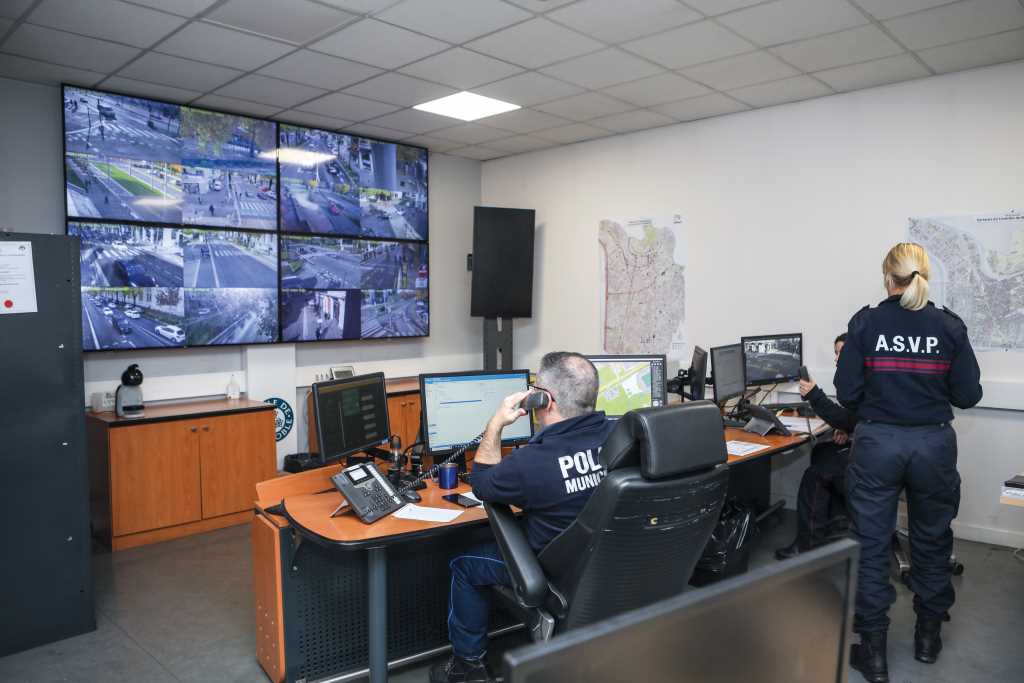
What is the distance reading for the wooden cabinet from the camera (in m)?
4.26

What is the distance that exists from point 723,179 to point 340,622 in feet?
13.6

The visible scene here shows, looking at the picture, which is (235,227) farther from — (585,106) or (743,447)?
(743,447)

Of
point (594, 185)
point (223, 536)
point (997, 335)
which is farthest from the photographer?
point (594, 185)

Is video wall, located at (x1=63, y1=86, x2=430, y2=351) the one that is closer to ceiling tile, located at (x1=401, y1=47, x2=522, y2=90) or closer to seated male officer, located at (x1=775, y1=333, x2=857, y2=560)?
ceiling tile, located at (x1=401, y1=47, x2=522, y2=90)

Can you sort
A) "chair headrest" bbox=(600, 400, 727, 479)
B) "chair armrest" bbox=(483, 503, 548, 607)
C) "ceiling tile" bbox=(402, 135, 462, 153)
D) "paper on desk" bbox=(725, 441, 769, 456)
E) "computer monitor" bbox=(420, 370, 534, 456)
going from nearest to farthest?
"chair headrest" bbox=(600, 400, 727, 479)
"chair armrest" bbox=(483, 503, 548, 607)
"computer monitor" bbox=(420, 370, 534, 456)
"paper on desk" bbox=(725, 441, 769, 456)
"ceiling tile" bbox=(402, 135, 462, 153)

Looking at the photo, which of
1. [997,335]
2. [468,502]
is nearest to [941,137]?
[997,335]

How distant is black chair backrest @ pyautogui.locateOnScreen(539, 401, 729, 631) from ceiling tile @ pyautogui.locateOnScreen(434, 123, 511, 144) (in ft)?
14.1

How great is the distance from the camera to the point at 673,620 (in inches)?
25.6

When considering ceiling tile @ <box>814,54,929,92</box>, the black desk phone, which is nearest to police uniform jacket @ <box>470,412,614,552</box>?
the black desk phone

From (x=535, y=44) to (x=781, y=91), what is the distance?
188cm

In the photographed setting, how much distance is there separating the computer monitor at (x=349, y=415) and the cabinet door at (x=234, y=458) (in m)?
1.95

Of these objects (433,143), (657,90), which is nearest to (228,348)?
(433,143)

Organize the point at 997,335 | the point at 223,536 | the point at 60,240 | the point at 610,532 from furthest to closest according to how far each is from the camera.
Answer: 1. the point at 223,536
2. the point at 997,335
3. the point at 60,240
4. the point at 610,532

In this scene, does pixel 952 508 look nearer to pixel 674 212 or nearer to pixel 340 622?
pixel 340 622
